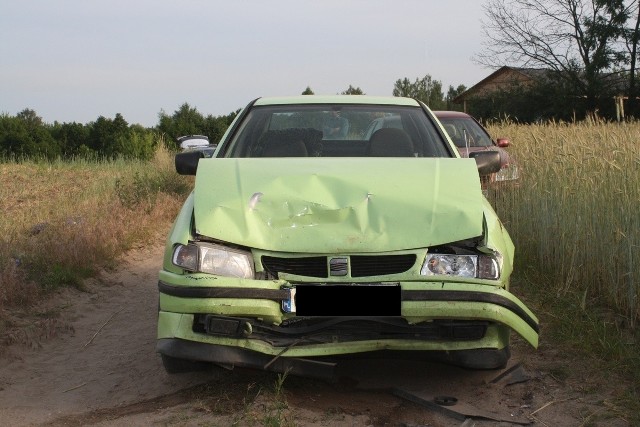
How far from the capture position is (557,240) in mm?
6805

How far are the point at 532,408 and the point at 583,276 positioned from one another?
2.46 m

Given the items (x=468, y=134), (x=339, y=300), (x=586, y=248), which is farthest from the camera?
(x=468, y=134)

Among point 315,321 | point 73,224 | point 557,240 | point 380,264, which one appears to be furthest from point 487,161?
point 73,224

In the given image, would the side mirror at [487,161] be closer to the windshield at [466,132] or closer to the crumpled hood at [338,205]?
the crumpled hood at [338,205]

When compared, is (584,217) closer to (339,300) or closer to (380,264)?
(380,264)

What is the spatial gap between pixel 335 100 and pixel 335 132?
0.81 ft

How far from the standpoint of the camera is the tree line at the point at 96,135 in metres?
31.7

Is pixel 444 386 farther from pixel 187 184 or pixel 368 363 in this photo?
pixel 187 184

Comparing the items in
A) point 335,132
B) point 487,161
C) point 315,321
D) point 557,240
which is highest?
point 335,132

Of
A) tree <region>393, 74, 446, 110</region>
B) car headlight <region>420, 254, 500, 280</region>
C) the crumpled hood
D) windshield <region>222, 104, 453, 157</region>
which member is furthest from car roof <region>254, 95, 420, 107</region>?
tree <region>393, 74, 446, 110</region>

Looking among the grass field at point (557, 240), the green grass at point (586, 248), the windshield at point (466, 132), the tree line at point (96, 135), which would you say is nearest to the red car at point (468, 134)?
the windshield at point (466, 132)

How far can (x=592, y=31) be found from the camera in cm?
3984

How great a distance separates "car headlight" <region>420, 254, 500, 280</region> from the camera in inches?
150

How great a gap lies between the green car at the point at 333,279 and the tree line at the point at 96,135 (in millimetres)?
25661
